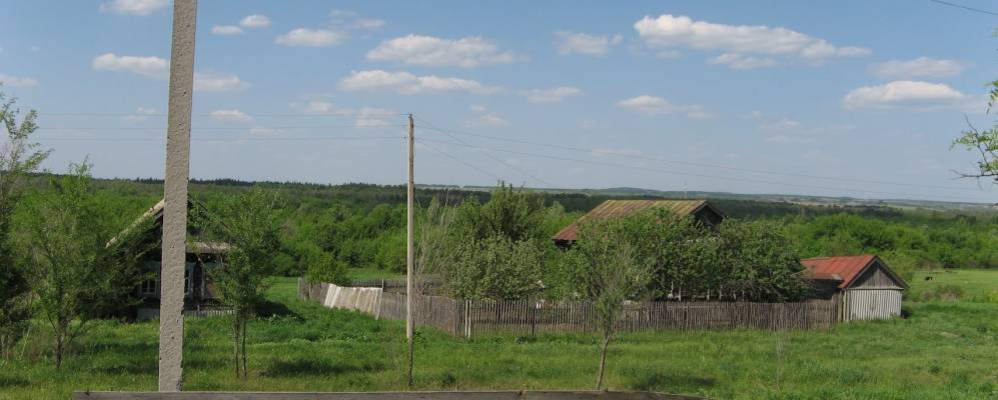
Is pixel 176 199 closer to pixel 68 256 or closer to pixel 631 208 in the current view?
pixel 68 256

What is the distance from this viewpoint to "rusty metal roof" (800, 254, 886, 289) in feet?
133

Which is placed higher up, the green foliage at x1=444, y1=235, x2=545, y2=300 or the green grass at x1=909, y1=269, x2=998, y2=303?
the green foliage at x1=444, y1=235, x2=545, y2=300

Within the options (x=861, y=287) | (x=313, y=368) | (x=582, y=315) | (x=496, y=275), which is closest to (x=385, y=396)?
(x=313, y=368)

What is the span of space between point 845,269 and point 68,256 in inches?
1353

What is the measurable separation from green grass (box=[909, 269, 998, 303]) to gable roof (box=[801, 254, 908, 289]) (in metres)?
14.9

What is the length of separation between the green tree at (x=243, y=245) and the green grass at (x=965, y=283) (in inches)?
1861

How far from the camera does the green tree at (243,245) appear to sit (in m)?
18.9

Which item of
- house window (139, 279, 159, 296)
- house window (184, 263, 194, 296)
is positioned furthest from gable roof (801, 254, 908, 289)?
house window (139, 279, 159, 296)

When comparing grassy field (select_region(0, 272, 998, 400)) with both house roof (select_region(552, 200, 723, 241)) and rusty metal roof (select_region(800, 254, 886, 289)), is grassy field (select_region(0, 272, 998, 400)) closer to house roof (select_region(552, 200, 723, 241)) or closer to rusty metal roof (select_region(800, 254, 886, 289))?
rusty metal roof (select_region(800, 254, 886, 289))

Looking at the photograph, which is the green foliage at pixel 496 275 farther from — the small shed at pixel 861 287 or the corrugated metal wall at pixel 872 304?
the corrugated metal wall at pixel 872 304

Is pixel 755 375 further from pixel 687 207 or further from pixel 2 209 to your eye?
pixel 687 207

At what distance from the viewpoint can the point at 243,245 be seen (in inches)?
742

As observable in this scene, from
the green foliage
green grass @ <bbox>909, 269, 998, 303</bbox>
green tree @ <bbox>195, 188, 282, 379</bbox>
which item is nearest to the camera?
green tree @ <bbox>195, 188, 282, 379</bbox>

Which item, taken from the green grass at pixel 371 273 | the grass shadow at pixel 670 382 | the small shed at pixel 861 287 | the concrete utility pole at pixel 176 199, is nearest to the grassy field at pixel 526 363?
the grass shadow at pixel 670 382
